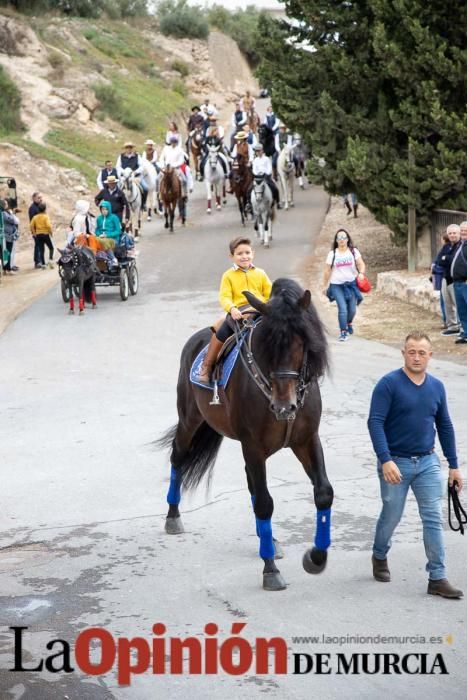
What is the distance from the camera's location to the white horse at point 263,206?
29.8 metres

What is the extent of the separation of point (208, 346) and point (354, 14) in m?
16.5

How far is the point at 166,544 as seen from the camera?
32.2ft

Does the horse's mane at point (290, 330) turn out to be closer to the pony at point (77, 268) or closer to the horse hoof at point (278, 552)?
the horse hoof at point (278, 552)

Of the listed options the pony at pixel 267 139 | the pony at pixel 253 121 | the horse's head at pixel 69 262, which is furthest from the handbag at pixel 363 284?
the pony at pixel 253 121

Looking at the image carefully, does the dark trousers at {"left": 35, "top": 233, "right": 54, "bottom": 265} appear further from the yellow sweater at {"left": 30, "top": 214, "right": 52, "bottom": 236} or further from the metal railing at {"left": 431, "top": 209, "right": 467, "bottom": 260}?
the metal railing at {"left": 431, "top": 209, "right": 467, "bottom": 260}

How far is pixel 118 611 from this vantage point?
8.16 metres

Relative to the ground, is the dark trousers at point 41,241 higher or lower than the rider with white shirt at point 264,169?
lower

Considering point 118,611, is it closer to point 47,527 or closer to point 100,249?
point 47,527

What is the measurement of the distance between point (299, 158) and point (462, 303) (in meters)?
22.3

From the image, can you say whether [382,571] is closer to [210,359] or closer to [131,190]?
[210,359]

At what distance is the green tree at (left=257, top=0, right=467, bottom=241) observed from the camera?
74.6 ft

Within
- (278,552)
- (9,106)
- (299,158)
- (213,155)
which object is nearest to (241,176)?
(213,155)

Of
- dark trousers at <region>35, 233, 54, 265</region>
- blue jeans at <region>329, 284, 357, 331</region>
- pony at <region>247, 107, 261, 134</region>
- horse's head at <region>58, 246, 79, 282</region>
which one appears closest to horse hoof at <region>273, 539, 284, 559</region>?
blue jeans at <region>329, 284, 357, 331</region>

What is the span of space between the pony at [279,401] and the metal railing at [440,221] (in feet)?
46.9
